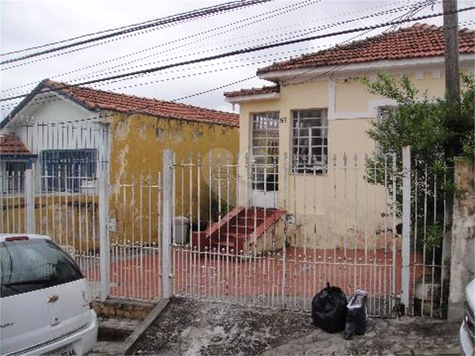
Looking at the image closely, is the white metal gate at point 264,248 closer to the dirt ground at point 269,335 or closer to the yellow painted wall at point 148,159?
the dirt ground at point 269,335

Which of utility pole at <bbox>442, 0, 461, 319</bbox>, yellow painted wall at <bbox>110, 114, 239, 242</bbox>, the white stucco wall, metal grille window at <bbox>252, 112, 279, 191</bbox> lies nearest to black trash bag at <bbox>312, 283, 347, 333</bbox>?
utility pole at <bbox>442, 0, 461, 319</bbox>

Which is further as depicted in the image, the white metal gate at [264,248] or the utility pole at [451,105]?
the white metal gate at [264,248]

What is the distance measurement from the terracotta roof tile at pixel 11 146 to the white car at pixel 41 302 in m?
8.91

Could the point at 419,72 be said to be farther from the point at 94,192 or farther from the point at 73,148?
the point at 73,148

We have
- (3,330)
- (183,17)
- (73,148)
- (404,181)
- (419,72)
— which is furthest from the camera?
(73,148)

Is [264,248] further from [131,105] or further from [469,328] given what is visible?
[131,105]

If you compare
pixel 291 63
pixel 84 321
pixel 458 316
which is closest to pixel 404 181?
pixel 458 316

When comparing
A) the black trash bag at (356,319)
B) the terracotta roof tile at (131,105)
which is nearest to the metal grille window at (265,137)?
the terracotta roof tile at (131,105)

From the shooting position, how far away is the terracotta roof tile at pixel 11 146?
12.9 m

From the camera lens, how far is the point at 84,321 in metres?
4.93

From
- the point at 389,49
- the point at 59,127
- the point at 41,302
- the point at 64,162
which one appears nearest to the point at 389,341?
the point at 41,302

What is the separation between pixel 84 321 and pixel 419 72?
8278 mm

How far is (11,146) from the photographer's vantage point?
13.3 metres

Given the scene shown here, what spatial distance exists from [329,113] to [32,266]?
787cm
